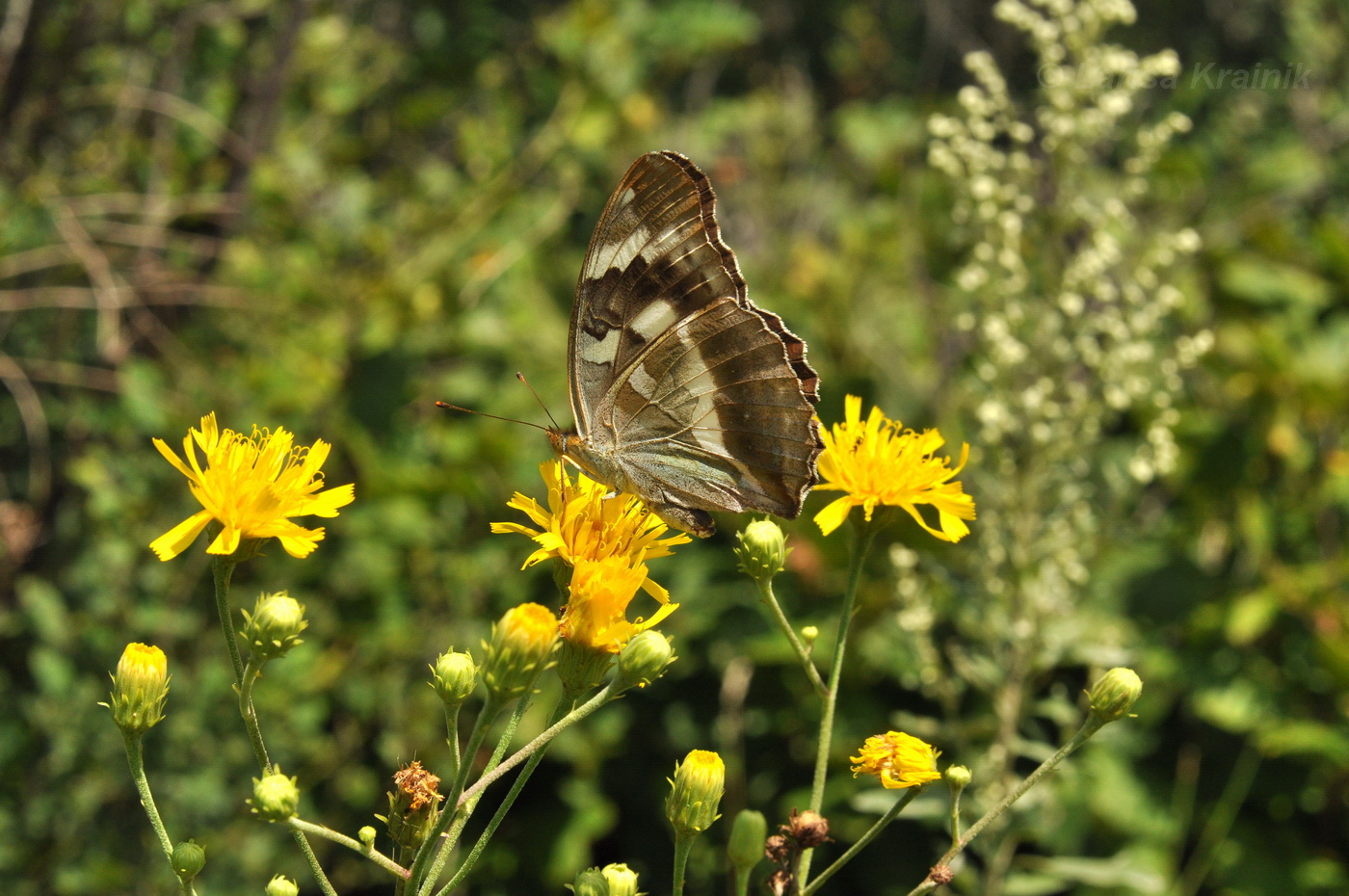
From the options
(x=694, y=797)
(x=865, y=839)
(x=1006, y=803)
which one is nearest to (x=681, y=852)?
(x=694, y=797)

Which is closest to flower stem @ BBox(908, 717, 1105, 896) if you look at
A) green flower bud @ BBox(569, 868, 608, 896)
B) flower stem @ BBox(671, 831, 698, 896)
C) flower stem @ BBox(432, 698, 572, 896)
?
flower stem @ BBox(671, 831, 698, 896)

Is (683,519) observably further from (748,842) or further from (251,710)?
(251,710)

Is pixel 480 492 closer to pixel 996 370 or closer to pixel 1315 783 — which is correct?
pixel 996 370

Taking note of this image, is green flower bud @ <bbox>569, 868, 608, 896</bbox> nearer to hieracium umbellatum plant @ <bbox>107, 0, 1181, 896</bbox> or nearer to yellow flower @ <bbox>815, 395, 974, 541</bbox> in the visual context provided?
hieracium umbellatum plant @ <bbox>107, 0, 1181, 896</bbox>

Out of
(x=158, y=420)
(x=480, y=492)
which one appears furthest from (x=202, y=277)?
(x=480, y=492)

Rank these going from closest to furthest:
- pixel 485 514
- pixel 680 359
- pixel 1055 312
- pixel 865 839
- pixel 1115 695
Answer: pixel 865 839 < pixel 1115 695 < pixel 680 359 < pixel 1055 312 < pixel 485 514

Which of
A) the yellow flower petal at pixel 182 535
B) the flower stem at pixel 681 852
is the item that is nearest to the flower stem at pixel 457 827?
the flower stem at pixel 681 852
